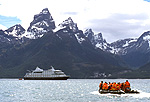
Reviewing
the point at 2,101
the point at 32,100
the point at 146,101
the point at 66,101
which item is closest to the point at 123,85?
the point at 146,101

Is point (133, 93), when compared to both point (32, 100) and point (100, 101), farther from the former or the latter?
point (32, 100)

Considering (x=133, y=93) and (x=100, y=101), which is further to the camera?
(x=133, y=93)

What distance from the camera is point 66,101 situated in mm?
91500

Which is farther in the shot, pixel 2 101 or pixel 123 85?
pixel 123 85

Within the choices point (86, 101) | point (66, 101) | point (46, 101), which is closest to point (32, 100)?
point (46, 101)

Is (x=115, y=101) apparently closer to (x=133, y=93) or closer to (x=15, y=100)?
(x=133, y=93)

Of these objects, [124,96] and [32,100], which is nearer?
[32,100]

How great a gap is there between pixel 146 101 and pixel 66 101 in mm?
22873

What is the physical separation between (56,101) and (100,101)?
41.8ft

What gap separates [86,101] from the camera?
297 feet

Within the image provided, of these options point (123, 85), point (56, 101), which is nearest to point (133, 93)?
point (123, 85)

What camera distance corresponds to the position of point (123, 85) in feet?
353

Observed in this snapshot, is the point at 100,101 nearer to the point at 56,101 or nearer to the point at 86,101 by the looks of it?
the point at 86,101

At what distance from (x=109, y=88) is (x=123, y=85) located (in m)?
5.30
